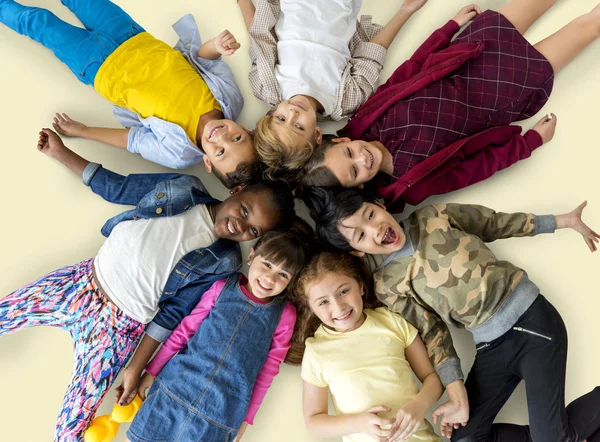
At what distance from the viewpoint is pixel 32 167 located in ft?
4.32

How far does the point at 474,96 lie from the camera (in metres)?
1.21

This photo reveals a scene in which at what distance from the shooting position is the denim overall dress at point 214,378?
116 cm

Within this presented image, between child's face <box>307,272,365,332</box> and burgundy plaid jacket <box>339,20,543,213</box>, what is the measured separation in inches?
11.2

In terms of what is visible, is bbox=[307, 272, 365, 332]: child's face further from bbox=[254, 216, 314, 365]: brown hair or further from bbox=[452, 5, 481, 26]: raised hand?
bbox=[452, 5, 481, 26]: raised hand

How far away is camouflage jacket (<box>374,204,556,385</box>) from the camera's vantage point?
3.65 ft

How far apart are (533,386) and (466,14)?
1055 mm

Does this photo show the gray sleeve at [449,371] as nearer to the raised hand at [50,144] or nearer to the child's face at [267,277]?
the child's face at [267,277]

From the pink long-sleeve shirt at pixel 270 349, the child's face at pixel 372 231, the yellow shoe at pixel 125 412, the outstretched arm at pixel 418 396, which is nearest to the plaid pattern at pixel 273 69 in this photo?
the child's face at pixel 372 231

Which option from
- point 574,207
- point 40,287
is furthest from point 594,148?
point 40,287

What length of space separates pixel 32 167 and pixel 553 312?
153 centimetres

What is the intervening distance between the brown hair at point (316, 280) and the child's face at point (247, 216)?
0.16m

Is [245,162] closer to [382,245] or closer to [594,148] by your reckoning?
[382,245]

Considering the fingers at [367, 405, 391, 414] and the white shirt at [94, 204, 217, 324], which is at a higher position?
the white shirt at [94, 204, 217, 324]

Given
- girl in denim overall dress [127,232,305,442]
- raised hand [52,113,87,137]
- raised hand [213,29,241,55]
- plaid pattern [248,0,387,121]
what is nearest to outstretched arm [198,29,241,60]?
raised hand [213,29,241,55]
